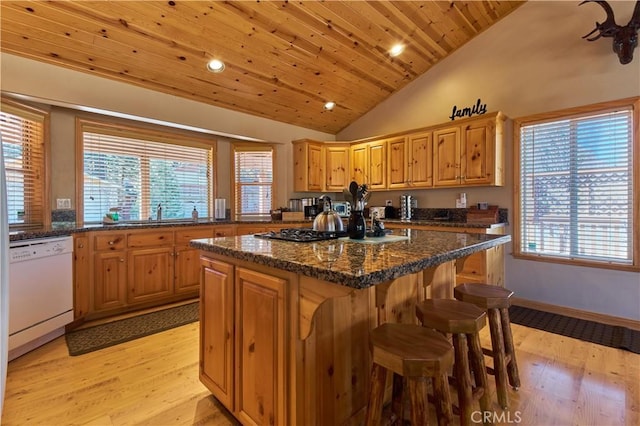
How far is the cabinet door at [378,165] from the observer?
4.53 metres

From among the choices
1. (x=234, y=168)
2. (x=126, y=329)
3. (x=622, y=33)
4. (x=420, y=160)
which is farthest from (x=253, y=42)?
(x=622, y=33)

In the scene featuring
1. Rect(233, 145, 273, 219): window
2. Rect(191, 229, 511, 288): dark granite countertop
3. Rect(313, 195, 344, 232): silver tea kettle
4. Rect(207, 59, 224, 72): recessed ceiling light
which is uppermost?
Rect(207, 59, 224, 72): recessed ceiling light

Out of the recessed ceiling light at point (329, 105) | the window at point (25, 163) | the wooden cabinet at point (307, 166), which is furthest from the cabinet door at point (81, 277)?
the recessed ceiling light at point (329, 105)

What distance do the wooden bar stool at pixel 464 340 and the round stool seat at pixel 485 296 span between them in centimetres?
17

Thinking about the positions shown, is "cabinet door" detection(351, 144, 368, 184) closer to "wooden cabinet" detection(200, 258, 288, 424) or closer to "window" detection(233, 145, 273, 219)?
"window" detection(233, 145, 273, 219)

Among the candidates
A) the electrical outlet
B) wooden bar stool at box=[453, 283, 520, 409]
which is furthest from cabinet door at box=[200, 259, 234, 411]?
the electrical outlet

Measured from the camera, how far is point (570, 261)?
321 centimetres

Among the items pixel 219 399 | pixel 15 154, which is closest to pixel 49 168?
pixel 15 154

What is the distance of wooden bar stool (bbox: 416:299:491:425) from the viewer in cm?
141

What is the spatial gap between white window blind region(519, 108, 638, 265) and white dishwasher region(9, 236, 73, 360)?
4743 mm

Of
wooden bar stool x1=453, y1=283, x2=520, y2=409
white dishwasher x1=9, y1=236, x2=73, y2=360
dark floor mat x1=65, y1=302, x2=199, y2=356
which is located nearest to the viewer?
wooden bar stool x1=453, y1=283, x2=520, y2=409

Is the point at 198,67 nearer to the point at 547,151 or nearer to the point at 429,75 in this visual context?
the point at 429,75

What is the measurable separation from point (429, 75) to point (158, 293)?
458cm

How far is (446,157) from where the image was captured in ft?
12.6
